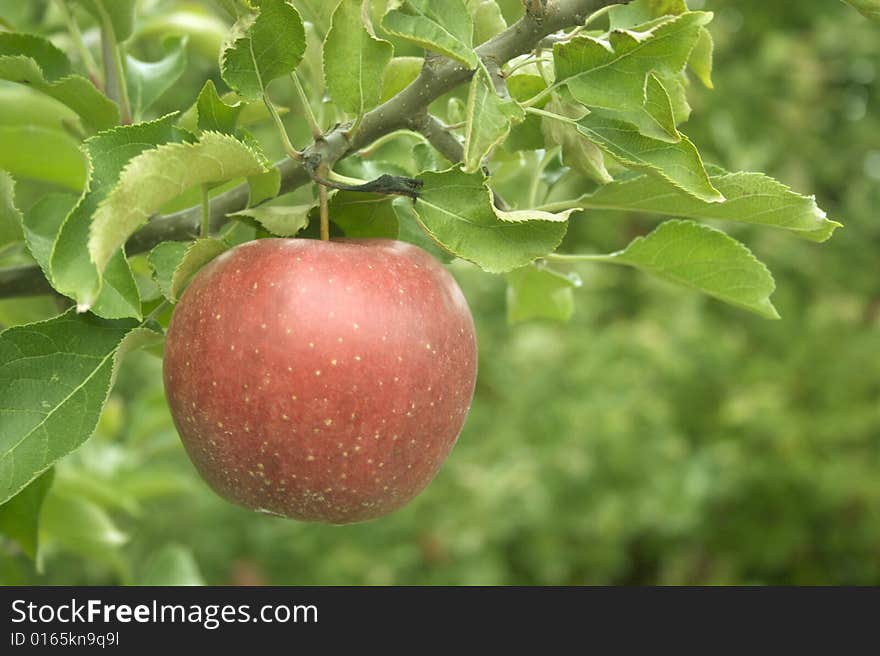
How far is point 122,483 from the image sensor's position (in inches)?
56.2

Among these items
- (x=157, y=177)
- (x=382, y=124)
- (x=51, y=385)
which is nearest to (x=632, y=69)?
(x=382, y=124)

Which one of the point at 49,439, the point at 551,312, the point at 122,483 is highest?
the point at 49,439

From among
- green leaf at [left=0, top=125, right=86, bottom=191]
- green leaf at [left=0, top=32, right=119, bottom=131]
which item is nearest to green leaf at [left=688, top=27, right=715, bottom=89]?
green leaf at [left=0, top=32, right=119, bottom=131]

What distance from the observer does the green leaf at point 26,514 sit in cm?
81

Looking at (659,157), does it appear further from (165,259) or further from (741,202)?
(165,259)

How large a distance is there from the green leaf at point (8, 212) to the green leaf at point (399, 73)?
269mm

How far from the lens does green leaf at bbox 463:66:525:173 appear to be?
1.81 ft

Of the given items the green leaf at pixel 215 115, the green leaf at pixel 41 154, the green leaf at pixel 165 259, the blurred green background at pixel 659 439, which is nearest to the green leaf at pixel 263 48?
the green leaf at pixel 215 115

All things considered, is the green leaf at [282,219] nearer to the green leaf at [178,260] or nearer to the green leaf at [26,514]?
the green leaf at [178,260]

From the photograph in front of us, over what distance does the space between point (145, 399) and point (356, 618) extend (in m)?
0.59

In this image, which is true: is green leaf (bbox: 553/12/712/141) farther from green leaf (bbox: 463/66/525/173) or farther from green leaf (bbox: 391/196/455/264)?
green leaf (bbox: 391/196/455/264)

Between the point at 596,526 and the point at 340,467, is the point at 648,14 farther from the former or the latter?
the point at 596,526

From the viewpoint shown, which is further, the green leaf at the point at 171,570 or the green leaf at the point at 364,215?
the green leaf at the point at 171,570

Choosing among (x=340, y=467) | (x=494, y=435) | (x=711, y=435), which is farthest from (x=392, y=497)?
(x=711, y=435)
